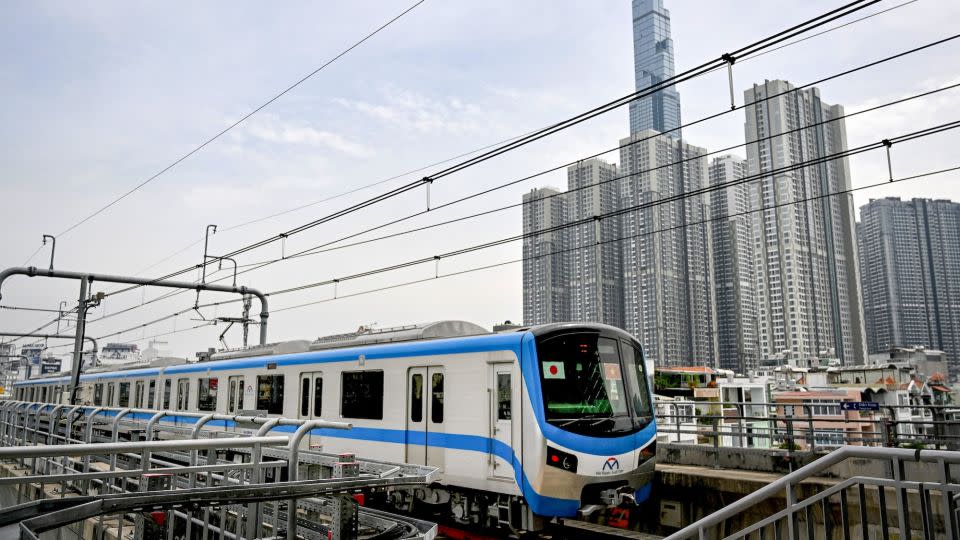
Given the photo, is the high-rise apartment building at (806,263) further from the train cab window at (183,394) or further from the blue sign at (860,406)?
the train cab window at (183,394)

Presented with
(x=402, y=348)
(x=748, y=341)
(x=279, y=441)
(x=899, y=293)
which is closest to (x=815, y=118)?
(x=748, y=341)

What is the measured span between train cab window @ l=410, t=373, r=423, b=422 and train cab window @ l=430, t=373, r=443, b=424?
281 mm

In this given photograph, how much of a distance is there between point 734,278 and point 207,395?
76.8m

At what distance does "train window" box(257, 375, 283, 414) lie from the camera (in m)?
14.4

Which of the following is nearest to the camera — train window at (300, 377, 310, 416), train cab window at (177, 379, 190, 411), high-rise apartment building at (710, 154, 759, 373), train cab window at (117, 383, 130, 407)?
train window at (300, 377, 310, 416)

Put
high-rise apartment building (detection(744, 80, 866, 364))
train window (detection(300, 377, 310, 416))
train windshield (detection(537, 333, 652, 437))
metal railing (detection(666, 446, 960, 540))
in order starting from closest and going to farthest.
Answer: metal railing (detection(666, 446, 960, 540)) < train windshield (detection(537, 333, 652, 437)) < train window (detection(300, 377, 310, 416)) < high-rise apartment building (detection(744, 80, 866, 364))

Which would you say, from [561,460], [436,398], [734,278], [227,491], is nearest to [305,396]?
[436,398]

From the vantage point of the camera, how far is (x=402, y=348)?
11297 millimetres

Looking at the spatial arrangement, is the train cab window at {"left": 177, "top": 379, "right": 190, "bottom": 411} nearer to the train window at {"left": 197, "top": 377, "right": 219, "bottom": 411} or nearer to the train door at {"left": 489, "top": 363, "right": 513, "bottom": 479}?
the train window at {"left": 197, "top": 377, "right": 219, "bottom": 411}

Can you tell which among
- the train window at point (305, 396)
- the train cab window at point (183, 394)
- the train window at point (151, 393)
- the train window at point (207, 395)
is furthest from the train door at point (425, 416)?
the train window at point (151, 393)

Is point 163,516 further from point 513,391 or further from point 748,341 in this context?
point 748,341

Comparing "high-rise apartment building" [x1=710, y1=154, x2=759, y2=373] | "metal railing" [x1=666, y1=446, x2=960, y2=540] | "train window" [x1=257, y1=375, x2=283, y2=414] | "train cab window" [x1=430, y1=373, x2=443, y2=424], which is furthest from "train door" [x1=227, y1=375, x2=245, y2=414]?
"high-rise apartment building" [x1=710, y1=154, x2=759, y2=373]

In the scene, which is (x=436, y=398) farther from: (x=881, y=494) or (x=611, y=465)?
(x=881, y=494)

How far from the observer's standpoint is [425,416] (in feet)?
34.9
